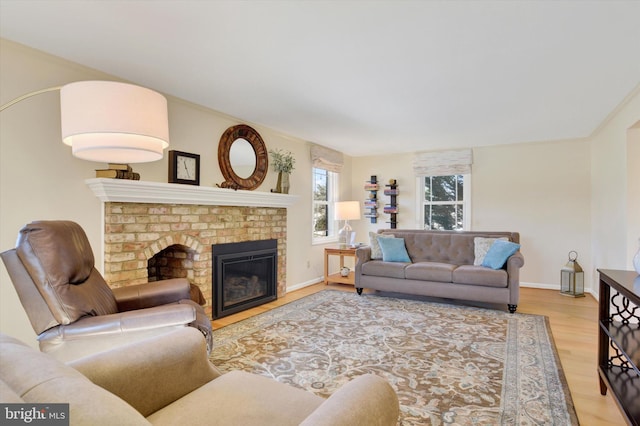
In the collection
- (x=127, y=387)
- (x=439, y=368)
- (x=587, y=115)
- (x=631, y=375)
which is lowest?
(x=439, y=368)

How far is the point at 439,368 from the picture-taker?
8.46 feet

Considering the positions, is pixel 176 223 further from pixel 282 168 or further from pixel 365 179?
pixel 365 179

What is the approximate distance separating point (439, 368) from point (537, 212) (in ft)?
12.8

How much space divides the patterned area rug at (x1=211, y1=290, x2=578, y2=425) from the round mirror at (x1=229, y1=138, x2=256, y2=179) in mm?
1705

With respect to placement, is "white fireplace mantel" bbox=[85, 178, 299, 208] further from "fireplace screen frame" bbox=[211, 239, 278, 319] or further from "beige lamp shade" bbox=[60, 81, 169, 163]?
"beige lamp shade" bbox=[60, 81, 169, 163]

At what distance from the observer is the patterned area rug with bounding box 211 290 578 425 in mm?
2076

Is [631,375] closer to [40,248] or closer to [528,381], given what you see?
[528,381]

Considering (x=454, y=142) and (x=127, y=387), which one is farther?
(x=454, y=142)

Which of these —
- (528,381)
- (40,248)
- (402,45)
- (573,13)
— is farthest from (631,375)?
(40,248)

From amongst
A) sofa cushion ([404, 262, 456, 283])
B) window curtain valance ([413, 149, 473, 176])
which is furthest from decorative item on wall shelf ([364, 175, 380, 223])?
sofa cushion ([404, 262, 456, 283])

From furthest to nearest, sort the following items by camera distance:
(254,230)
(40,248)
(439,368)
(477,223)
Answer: (477,223), (254,230), (439,368), (40,248)

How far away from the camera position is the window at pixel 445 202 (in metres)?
5.91

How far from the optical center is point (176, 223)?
11.3 feet

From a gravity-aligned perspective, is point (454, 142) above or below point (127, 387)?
above
